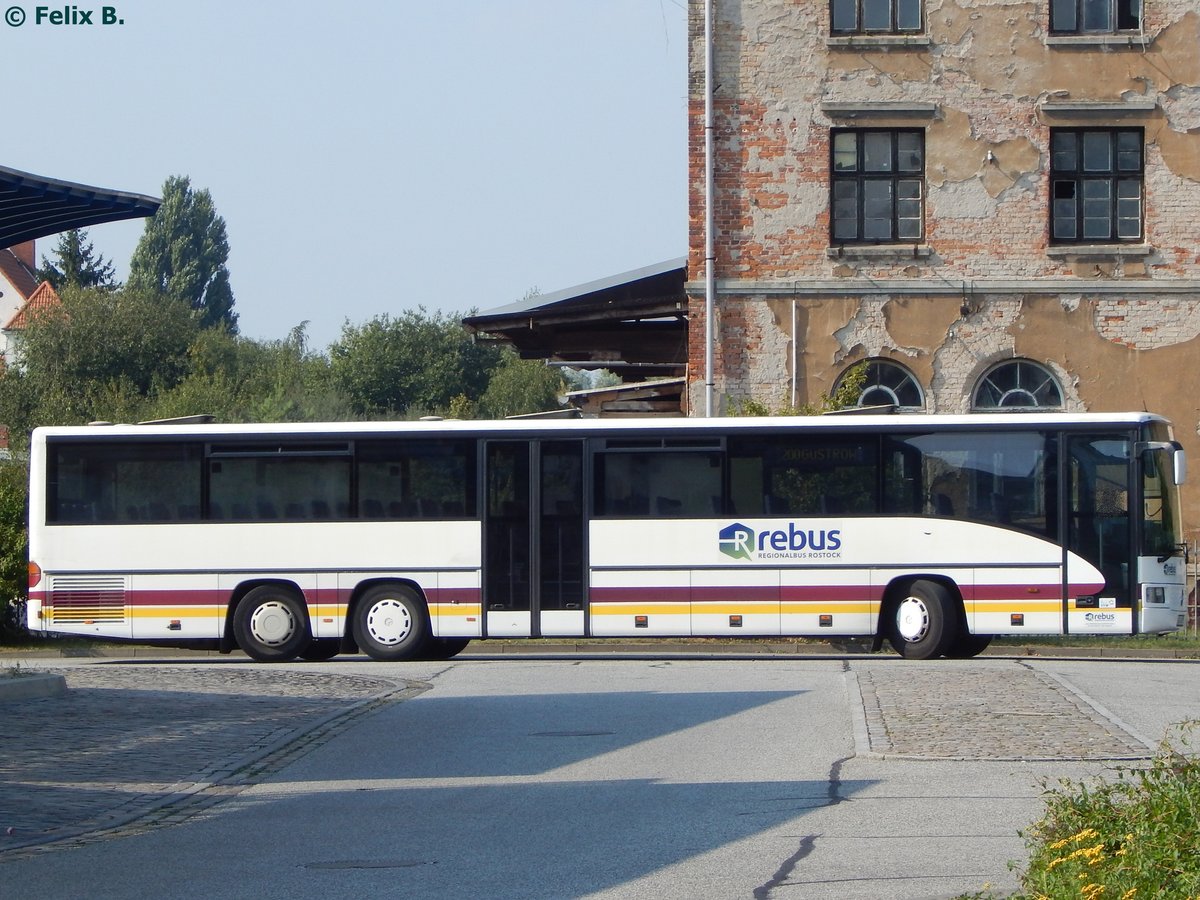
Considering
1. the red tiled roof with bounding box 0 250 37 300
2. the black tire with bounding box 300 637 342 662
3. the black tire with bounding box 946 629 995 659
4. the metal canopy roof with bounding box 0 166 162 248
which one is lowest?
the black tire with bounding box 300 637 342 662

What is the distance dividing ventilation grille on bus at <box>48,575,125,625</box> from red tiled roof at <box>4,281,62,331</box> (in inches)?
2354

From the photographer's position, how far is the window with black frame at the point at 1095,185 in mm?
29594

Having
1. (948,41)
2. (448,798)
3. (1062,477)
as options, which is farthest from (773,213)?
(448,798)

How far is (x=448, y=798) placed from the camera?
10.7 meters

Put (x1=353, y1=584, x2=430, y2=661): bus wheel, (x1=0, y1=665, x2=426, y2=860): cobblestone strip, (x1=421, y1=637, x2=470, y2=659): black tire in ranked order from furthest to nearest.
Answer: (x1=421, y1=637, x2=470, y2=659): black tire, (x1=353, y1=584, x2=430, y2=661): bus wheel, (x1=0, y1=665, x2=426, y2=860): cobblestone strip

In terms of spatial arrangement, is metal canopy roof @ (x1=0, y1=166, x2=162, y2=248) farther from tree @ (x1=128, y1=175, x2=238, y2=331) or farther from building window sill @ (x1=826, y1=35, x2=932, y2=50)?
tree @ (x1=128, y1=175, x2=238, y2=331)

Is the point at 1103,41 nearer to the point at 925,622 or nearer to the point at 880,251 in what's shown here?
the point at 880,251

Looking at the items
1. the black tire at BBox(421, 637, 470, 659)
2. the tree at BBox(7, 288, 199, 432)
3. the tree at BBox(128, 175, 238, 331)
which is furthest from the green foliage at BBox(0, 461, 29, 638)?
the tree at BBox(128, 175, 238, 331)

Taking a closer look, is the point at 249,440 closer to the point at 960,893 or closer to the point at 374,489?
the point at 374,489

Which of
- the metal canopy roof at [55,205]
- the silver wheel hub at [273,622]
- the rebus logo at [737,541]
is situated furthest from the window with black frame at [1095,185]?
the metal canopy roof at [55,205]

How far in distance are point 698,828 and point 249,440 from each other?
13954 mm

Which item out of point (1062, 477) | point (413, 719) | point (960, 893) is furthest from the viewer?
point (1062, 477)

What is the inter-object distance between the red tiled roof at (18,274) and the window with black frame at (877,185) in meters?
80.7

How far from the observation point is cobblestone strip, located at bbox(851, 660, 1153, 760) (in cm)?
1221
